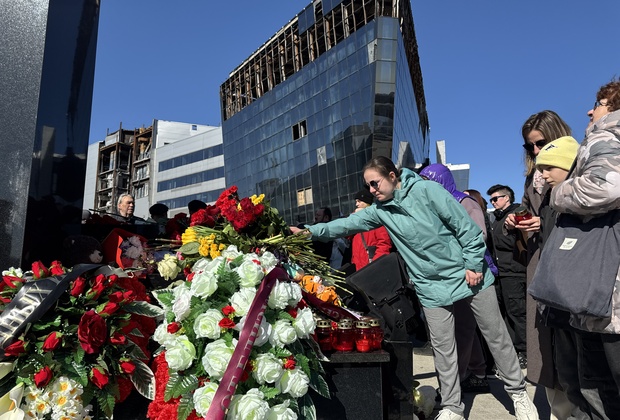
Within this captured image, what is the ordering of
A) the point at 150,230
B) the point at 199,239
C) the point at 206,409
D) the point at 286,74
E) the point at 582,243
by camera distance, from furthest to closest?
1. the point at 286,74
2. the point at 150,230
3. the point at 199,239
4. the point at 582,243
5. the point at 206,409

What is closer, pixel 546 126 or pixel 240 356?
pixel 240 356

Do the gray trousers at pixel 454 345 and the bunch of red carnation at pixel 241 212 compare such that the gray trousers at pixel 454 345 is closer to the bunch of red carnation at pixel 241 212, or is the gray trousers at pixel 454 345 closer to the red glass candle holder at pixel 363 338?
the red glass candle holder at pixel 363 338

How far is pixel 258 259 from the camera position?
2186 millimetres

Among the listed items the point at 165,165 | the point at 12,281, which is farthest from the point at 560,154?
the point at 165,165

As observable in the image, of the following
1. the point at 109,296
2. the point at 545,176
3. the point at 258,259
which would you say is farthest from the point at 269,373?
the point at 545,176

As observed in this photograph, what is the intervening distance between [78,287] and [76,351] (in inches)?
10.7

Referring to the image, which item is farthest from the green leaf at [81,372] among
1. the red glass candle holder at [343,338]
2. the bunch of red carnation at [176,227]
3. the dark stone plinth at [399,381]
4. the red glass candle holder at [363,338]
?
the dark stone plinth at [399,381]

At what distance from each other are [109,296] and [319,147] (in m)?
37.5

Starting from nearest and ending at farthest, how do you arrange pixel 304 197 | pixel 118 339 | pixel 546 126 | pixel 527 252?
pixel 118 339 → pixel 546 126 → pixel 527 252 → pixel 304 197

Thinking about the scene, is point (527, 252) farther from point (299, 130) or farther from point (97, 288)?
point (299, 130)

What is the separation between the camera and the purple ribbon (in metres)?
1.76

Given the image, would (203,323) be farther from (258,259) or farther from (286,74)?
(286,74)

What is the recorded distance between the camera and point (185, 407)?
189cm

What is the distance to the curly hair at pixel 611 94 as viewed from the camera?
7.88ft
